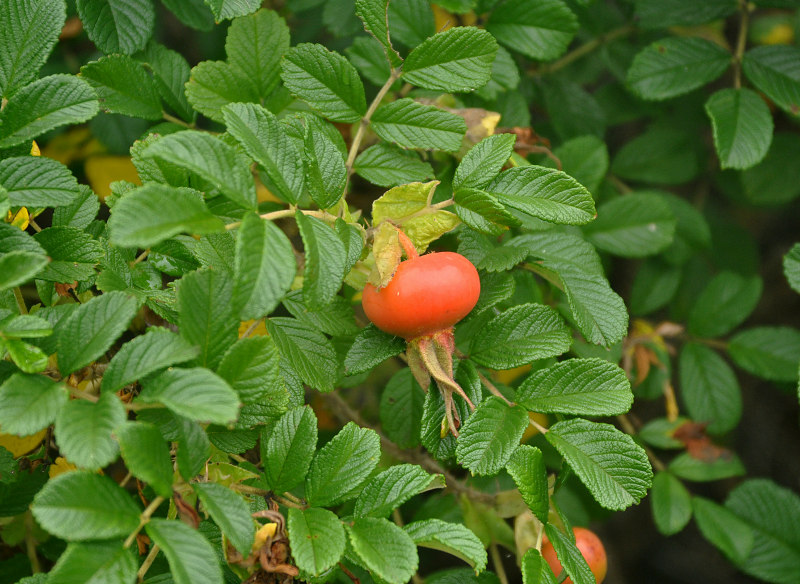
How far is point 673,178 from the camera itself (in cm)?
194

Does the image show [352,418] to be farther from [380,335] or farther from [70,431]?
[70,431]

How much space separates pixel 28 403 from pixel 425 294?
49 cm

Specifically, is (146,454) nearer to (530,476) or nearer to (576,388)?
(530,476)

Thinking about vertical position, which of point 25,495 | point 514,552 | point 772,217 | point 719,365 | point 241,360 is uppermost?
point 241,360

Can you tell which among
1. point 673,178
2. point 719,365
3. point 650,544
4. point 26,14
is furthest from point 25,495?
point 650,544

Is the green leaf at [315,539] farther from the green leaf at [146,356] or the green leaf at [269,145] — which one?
the green leaf at [269,145]

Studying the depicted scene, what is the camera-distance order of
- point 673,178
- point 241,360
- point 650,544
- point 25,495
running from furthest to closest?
point 650,544 < point 673,178 < point 25,495 < point 241,360

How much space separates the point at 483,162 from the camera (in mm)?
1010

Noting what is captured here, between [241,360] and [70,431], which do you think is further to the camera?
[241,360]

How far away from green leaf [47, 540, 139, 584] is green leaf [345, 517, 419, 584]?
0.82ft

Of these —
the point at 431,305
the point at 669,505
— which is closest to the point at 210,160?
the point at 431,305

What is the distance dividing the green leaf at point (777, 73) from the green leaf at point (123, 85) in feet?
4.09

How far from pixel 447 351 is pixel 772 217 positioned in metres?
2.35

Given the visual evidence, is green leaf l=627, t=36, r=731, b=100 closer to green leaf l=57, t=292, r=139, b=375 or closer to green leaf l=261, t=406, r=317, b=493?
green leaf l=261, t=406, r=317, b=493
